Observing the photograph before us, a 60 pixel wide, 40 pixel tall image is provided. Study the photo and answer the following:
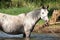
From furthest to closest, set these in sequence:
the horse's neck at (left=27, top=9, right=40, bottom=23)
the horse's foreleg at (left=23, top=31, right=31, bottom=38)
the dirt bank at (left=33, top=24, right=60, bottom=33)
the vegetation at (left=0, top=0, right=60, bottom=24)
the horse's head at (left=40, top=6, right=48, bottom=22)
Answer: the vegetation at (left=0, top=0, right=60, bottom=24) → the dirt bank at (left=33, top=24, right=60, bottom=33) → the horse's neck at (left=27, top=9, right=40, bottom=23) → the horse's foreleg at (left=23, top=31, right=31, bottom=38) → the horse's head at (left=40, top=6, right=48, bottom=22)

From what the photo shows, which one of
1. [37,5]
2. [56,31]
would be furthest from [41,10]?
[37,5]

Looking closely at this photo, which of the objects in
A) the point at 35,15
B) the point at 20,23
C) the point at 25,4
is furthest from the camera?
the point at 25,4

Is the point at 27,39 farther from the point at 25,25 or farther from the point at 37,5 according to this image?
the point at 37,5

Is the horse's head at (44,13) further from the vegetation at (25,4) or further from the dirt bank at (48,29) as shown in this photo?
the vegetation at (25,4)

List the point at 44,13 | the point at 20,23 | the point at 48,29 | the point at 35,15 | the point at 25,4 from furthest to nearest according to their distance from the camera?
the point at 25,4 → the point at 48,29 → the point at 35,15 → the point at 20,23 → the point at 44,13

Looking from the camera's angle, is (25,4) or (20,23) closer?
(20,23)

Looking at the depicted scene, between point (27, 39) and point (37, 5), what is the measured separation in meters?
15.3

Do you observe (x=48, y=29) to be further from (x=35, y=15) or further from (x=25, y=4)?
(x=25, y=4)

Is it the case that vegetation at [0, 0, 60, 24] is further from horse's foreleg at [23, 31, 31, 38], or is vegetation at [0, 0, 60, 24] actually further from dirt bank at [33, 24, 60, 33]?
horse's foreleg at [23, 31, 31, 38]

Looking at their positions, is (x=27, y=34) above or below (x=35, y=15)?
below

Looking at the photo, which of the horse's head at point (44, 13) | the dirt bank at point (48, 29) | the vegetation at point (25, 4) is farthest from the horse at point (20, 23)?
the vegetation at point (25, 4)

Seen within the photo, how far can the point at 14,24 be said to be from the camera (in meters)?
Result: 14.6

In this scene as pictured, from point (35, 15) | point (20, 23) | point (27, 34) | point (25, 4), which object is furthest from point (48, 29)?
point (25, 4)

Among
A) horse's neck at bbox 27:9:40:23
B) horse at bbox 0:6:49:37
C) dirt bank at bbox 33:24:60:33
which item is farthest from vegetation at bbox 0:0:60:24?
horse at bbox 0:6:49:37
